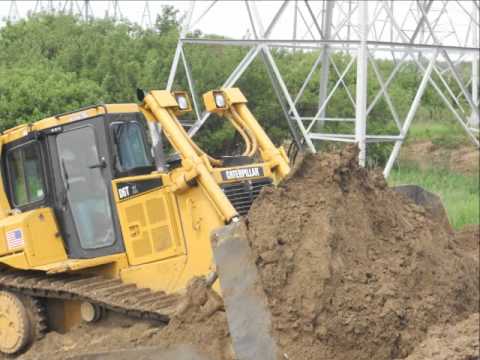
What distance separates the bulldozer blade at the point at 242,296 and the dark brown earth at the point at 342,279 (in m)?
0.07

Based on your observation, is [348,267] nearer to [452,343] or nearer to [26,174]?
[452,343]

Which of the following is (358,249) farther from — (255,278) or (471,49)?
(471,49)

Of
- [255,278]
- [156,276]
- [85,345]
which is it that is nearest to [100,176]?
[156,276]

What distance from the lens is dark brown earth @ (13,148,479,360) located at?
5.09 m

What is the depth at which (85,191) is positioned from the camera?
7.02 metres

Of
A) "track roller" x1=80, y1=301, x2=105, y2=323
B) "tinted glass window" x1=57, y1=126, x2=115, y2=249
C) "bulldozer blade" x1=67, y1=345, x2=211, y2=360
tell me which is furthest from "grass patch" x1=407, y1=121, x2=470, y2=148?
"bulldozer blade" x1=67, y1=345, x2=211, y2=360

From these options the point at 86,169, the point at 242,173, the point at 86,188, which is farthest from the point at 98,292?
the point at 242,173

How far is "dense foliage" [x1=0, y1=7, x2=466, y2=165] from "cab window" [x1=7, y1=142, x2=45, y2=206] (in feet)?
17.5

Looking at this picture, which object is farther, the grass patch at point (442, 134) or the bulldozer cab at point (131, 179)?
the grass patch at point (442, 134)

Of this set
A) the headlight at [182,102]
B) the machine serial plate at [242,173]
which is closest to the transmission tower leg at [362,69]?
the machine serial plate at [242,173]

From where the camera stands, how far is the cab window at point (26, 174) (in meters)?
7.32

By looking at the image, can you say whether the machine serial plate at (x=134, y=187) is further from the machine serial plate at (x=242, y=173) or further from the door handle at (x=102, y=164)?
the machine serial plate at (x=242, y=173)

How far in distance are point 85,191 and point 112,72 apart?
9544mm

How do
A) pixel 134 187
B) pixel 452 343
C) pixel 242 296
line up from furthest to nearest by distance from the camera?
pixel 134 187, pixel 242 296, pixel 452 343
